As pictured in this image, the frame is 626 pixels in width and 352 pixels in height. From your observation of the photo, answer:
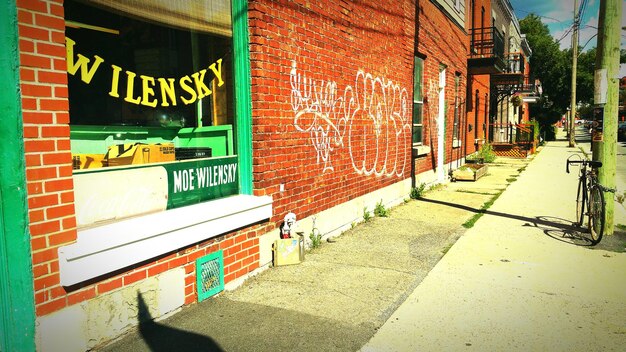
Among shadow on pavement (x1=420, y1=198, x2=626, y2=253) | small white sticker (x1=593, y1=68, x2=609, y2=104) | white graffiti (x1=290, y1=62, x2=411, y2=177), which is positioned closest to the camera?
white graffiti (x1=290, y1=62, x2=411, y2=177)

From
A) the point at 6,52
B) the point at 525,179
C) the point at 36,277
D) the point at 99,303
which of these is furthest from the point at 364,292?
the point at 525,179

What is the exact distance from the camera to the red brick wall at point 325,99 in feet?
14.9

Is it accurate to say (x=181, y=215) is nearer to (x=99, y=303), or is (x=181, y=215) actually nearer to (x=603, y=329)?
(x=99, y=303)

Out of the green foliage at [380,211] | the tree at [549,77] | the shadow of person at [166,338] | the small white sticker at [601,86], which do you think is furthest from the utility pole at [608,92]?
the tree at [549,77]

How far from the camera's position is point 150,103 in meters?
3.78

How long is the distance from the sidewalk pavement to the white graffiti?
1.33 meters

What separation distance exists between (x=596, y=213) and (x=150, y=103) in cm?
577

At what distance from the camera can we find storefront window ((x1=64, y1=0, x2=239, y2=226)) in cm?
334

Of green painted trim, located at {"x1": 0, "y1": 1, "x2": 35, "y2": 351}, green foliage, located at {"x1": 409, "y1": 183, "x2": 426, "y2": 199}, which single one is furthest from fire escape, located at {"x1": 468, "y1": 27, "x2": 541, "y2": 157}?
green painted trim, located at {"x1": 0, "y1": 1, "x2": 35, "y2": 351}

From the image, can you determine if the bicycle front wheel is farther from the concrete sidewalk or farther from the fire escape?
the fire escape

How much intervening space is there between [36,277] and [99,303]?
1.63ft

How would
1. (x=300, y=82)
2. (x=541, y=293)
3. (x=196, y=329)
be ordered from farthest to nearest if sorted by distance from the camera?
(x=300, y=82)
(x=541, y=293)
(x=196, y=329)

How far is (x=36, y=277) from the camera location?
2.55m

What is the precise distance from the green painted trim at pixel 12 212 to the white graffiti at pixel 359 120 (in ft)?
9.72
